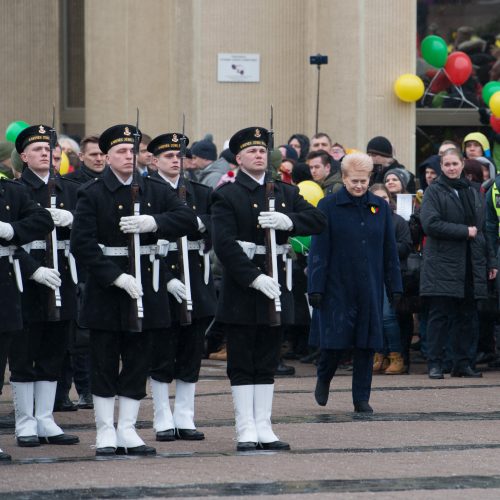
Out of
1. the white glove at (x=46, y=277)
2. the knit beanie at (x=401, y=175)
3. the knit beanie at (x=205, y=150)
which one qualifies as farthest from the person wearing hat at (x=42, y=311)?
the knit beanie at (x=205, y=150)

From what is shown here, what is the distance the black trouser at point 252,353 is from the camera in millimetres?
10227

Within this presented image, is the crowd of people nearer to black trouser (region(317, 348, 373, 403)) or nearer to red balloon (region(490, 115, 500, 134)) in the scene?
black trouser (region(317, 348, 373, 403))

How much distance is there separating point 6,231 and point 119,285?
0.75 metres

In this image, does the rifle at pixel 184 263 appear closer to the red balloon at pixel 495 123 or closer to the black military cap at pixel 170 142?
the black military cap at pixel 170 142

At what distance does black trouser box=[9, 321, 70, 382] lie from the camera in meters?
10.7

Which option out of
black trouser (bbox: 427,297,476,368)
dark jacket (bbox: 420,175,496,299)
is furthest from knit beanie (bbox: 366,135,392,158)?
black trouser (bbox: 427,297,476,368)

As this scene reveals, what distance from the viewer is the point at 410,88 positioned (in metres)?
20.3

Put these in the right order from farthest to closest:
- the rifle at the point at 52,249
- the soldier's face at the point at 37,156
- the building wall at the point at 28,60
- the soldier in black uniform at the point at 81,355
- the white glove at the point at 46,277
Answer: the building wall at the point at 28,60
the soldier in black uniform at the point at 81,355
the soldier's face at the point at 37,156
the rifle at the point at 52,249
the white glove at the point at 46,277

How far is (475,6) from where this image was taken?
72.4 ft

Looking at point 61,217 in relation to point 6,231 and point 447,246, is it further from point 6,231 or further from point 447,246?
point 447,246

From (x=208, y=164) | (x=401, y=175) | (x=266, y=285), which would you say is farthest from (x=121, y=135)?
(x=208, y=164)

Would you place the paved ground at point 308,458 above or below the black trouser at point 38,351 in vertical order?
below

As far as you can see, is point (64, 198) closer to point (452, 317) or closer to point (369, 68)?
point (452, 317)

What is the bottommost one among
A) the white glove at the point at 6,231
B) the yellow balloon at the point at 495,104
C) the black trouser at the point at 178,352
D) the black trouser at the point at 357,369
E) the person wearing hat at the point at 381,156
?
the black trouser at the point at 357,369
